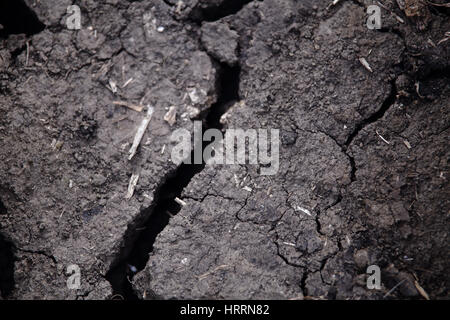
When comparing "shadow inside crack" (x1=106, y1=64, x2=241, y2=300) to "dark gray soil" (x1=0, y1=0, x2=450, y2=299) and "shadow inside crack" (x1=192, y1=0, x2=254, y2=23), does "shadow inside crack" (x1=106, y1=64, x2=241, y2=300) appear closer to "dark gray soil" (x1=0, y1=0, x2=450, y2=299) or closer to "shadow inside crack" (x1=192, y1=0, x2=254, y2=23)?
"dark gray soil" (x1=0, y1=0, x2=450, y2=299)

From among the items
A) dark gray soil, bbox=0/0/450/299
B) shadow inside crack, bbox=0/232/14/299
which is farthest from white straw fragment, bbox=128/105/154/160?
shadow inside crack, bbox=0/232/14/299

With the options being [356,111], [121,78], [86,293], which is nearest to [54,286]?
[86,293]

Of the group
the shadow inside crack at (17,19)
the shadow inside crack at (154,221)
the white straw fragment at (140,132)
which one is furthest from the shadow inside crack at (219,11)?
the shadow inside crack at (17,19)

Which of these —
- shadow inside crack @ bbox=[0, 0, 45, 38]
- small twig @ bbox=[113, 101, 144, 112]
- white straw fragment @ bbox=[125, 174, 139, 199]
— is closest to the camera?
white straw fragment @ bbox=[125, 174, 139, 199]

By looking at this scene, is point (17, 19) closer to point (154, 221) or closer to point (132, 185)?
point (132, 185)

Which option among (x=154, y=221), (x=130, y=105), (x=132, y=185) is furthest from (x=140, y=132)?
(x=154, y=221)

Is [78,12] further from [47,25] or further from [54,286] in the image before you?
[54,286]

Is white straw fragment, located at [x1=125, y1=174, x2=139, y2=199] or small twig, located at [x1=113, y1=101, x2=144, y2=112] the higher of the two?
small twig, located at [x1=113, y1=101, x2=144, y2=112]

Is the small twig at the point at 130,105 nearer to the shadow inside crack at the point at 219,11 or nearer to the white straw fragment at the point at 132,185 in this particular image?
the white straw fragment at the point at 132,185
